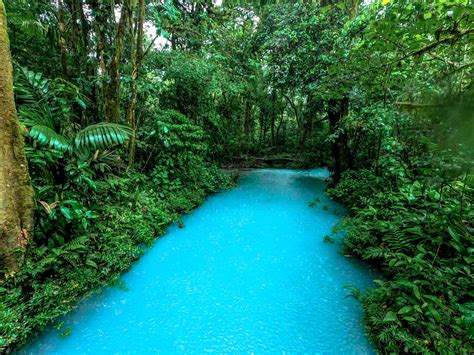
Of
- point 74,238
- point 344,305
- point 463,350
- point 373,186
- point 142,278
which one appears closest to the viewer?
point 463,350

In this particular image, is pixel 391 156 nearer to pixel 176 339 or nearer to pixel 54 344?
pixel 176 339

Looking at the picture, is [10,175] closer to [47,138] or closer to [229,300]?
[47,138]

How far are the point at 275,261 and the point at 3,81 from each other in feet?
11.2

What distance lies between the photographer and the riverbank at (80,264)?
1.86 metres

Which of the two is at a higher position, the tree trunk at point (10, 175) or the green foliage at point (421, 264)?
the tree trunk at point (10, 175)

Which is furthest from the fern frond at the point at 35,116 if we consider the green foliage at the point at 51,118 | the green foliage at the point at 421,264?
the green foliage at the point at 421,264

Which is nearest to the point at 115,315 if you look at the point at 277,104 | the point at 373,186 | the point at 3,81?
the point at 3,81

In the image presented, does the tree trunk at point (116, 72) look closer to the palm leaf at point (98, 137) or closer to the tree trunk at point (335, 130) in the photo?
the palm leaf at point (98, 137)

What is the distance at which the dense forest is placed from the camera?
5.98ft

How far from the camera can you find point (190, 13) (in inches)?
235

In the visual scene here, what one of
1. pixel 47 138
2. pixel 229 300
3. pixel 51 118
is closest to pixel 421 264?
pixel 229 300

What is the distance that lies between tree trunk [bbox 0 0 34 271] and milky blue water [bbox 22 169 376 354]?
0.82 m

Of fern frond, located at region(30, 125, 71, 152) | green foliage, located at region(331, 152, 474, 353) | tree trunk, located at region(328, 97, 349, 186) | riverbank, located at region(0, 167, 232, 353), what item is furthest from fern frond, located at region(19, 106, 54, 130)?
tree trunk, located at region(328, 97, 349, 186)

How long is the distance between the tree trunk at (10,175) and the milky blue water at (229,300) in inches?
32.3
